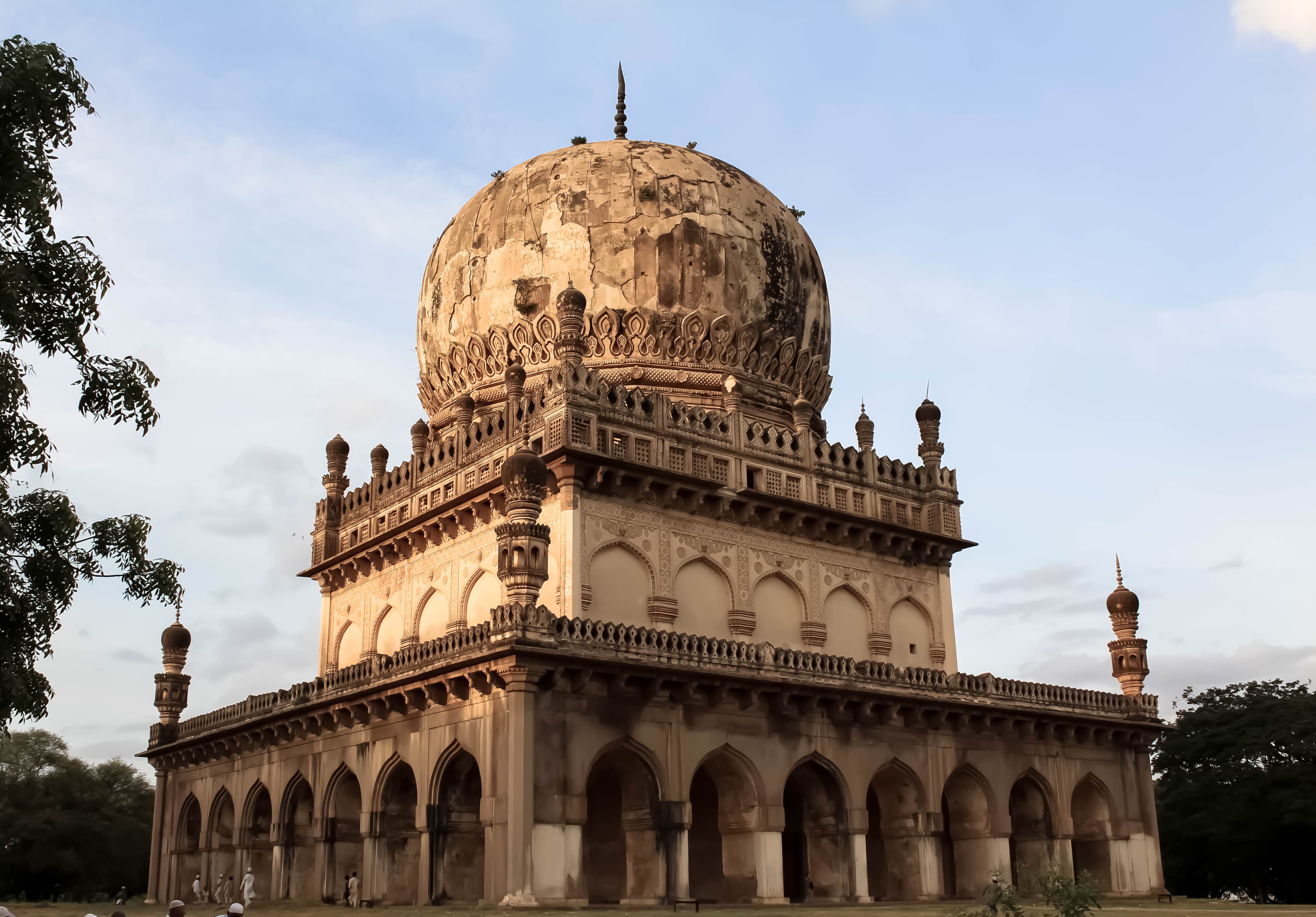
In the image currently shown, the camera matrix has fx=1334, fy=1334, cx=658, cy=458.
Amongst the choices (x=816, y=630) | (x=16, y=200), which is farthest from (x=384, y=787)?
(x=16, y=200)

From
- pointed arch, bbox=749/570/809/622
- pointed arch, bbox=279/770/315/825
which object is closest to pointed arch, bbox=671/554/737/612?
pointed arch, bbox=749/570/809/622

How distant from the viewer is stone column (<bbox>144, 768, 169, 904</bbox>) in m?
28.1

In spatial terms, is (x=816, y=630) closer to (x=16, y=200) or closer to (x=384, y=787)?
(x=384, y=787)

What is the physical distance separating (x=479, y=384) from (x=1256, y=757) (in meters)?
21.7

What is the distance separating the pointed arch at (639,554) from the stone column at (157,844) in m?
12.8

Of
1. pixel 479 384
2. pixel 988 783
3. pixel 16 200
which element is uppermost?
pixel 479 384

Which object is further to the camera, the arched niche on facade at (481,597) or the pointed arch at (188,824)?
the pointed arch at (188,824)

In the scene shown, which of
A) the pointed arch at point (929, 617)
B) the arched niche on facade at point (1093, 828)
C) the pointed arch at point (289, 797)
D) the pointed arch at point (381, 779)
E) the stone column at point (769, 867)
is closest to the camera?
the stone column at point (769, 867)

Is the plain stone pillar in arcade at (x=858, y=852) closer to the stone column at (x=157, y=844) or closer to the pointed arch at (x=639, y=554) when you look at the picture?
the pointed arch at (x=639, y=554)

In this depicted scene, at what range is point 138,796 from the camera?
134 feet

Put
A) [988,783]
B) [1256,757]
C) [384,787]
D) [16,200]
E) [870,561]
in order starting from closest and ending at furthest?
[16,200], [384,787], [988,783], [870,561], [1256,757]

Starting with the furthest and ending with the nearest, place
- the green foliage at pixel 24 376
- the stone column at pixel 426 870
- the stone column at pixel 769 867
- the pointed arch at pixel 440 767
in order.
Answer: the stone column at pixel 769 867, the pointed arch at pixel 440 767, the stone column at pixel 426 870, the green foliage at pixel 24 376

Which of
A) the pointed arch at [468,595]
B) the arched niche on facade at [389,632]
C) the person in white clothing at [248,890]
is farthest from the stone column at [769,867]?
the person in white clothing at [248,890]

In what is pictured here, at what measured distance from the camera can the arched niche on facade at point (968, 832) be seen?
77.6 feet
